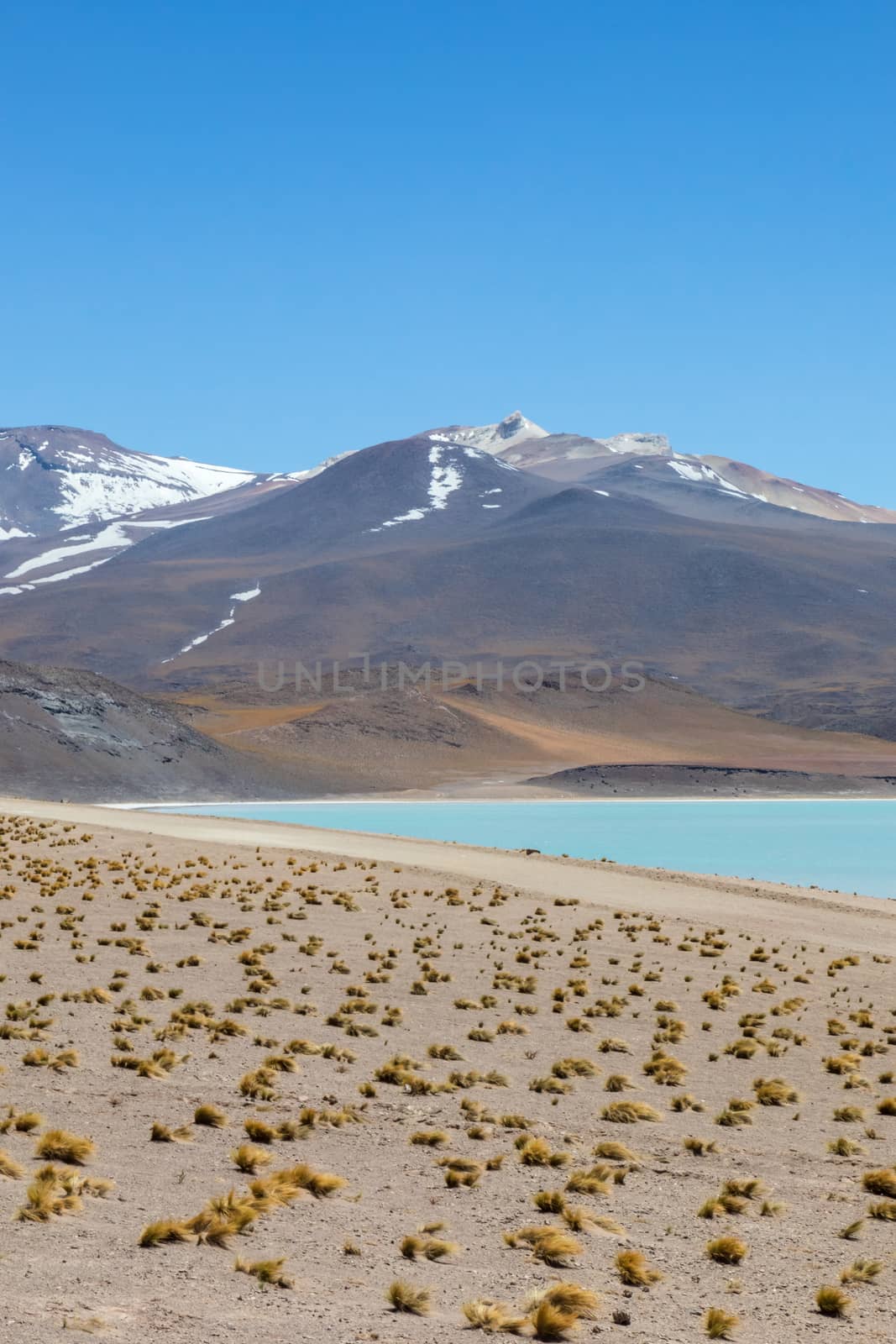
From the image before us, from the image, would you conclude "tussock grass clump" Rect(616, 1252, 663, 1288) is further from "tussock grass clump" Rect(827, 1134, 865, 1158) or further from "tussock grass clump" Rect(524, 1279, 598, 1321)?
"tussock grass clump" Rect(827, 1134, 865, 1158)

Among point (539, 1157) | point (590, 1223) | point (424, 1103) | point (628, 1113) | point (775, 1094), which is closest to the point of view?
point (590, 1223)

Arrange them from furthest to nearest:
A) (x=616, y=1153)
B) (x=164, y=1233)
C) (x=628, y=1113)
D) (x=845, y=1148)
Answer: (x=628, y=1113) → (x=845, y=1148) → (x=616, y=1153) → (x=164, y=1233)

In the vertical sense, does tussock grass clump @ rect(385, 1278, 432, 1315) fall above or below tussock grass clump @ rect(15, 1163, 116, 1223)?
below

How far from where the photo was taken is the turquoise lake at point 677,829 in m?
43.8

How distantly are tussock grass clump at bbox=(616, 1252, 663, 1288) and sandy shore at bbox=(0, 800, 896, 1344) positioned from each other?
6 cm

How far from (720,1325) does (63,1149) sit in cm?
408

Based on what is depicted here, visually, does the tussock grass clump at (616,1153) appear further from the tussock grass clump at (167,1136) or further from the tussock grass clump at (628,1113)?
the tussock grass clump at (167,1136)

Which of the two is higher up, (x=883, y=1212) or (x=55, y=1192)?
(x=55, y=1192)

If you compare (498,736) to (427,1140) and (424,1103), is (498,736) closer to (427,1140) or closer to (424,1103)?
(424,1103)

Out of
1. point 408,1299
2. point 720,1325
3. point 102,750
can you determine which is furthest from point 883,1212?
A: point 102,750

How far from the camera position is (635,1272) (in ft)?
24.7

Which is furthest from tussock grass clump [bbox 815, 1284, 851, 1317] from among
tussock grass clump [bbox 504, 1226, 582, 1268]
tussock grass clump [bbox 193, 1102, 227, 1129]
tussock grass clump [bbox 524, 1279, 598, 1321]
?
tussock grass clump [bbox 193, 1102, 227, 1129]

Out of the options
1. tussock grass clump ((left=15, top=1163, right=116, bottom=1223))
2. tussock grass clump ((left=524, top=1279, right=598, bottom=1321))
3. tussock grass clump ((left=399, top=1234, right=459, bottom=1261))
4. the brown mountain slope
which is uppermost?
the brown mountain slope

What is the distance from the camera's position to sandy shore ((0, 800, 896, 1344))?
7.10 metres
